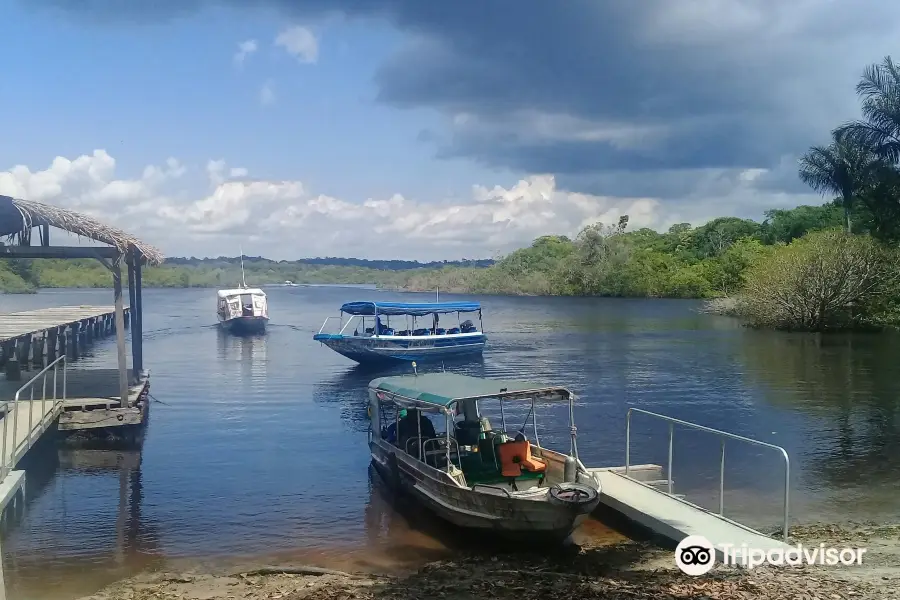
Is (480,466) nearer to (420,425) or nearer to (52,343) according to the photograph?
(420,425)

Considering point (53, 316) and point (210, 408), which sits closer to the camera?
point (210, 408)

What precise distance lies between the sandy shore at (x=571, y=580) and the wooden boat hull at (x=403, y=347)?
25.3m

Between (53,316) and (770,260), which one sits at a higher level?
(770,260)

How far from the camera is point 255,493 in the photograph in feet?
53.8

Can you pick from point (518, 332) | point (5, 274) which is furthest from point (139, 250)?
point (5, 274)

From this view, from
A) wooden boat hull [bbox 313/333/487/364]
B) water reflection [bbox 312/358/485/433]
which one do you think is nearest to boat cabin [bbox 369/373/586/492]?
water reflection [bbox 312/358/485/433]

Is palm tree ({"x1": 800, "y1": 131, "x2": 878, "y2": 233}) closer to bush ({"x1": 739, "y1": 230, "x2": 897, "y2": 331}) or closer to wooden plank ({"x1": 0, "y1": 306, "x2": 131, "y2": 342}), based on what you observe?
bush ({"x1": 739, "y1": 230, "x2": 897, "y2": 331})

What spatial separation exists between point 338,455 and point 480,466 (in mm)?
7371

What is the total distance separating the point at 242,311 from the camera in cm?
5812

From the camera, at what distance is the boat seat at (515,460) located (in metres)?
13.2

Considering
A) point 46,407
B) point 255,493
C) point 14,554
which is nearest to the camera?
point 14,554

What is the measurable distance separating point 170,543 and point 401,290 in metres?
145

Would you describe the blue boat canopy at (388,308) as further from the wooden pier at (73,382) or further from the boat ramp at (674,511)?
the boat ramp at (674,511)

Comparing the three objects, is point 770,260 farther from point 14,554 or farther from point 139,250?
point 14,554
